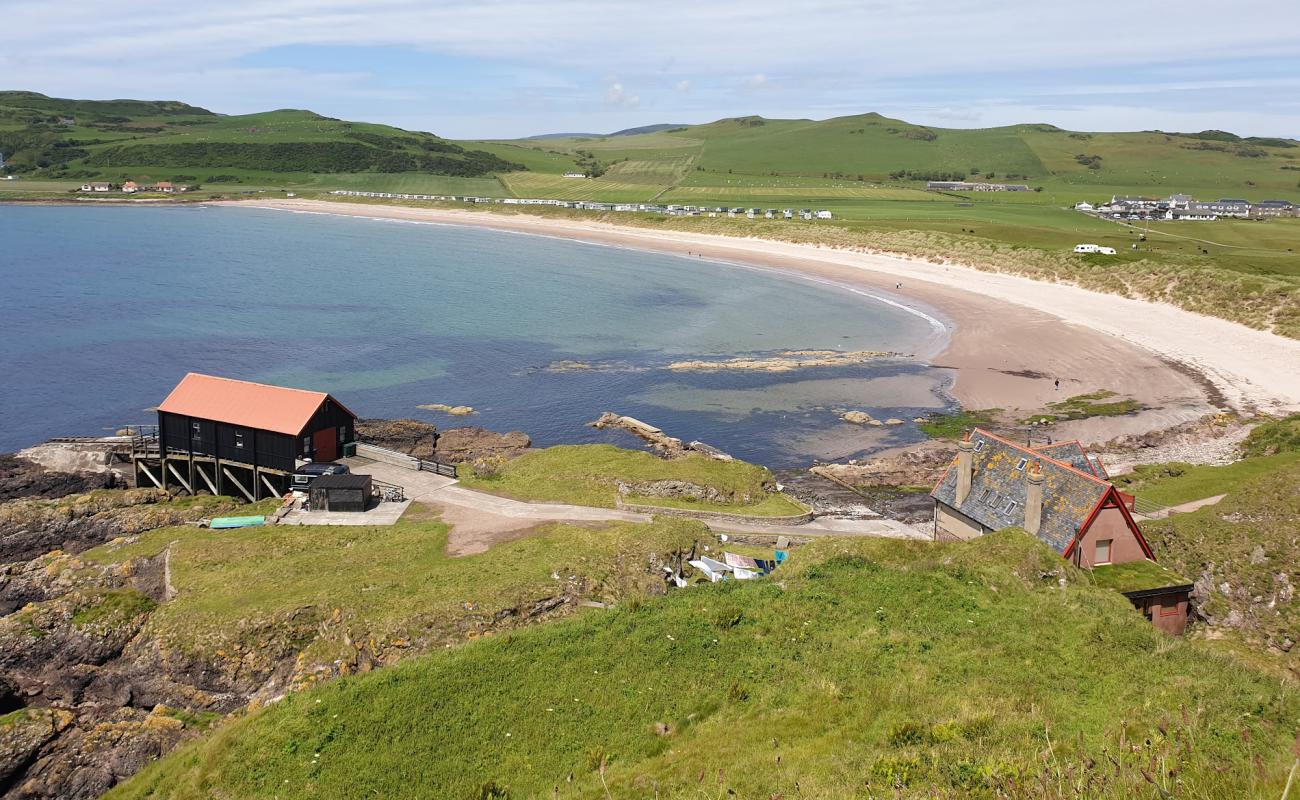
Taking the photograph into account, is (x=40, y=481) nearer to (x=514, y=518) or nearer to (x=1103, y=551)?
(x=514, y=518)

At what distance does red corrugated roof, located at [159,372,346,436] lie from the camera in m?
46.7

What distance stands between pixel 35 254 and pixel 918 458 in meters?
165

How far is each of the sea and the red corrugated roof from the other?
58.5ft

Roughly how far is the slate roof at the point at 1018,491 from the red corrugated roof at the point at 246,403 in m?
34.3

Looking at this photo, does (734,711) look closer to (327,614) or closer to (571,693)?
(571,693)

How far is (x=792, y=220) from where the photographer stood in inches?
7111

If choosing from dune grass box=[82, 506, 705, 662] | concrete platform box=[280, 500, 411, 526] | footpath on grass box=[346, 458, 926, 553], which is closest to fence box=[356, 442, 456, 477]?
footpath on grass box=[346, 458, 926, 553]

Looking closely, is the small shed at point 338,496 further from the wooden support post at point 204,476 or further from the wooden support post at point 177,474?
the wooden support post at point 177,474

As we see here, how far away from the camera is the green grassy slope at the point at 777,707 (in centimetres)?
1630

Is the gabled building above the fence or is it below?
above

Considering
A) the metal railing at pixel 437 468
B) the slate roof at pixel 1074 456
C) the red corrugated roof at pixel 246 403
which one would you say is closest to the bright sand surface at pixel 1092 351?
the slate roof at pixel 1074 456

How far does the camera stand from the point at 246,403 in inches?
1898

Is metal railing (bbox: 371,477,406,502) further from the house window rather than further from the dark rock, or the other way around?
the house window

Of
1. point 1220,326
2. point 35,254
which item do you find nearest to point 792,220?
point 1220,326
